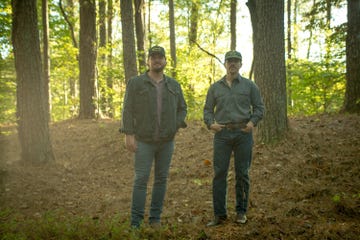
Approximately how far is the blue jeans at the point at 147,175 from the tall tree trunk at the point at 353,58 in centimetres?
770

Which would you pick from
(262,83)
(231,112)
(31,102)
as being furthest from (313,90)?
(31,102)

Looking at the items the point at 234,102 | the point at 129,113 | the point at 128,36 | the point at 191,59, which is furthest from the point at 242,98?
the point at 191,59

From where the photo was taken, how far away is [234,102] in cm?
470

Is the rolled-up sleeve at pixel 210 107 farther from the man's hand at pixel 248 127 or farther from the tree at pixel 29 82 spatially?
the tree at pixel 29 82

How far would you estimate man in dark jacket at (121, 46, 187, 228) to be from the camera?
4328 mm

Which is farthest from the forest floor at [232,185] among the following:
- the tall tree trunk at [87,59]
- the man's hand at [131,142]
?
the tall tree trunk at [87,59]

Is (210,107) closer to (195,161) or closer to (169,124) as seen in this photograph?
(169,124)

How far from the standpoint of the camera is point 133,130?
437 centimetres

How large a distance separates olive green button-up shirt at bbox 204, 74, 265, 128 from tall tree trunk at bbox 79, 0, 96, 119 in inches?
404

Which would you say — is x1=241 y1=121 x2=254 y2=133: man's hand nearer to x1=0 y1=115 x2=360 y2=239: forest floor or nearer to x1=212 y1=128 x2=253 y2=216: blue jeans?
x1=212 y1=128 x2=253 y2=216: blue jeans

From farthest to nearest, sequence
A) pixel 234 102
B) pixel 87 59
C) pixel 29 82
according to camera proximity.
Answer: pixel 87 59, pixel 29 82, pixel 234 102

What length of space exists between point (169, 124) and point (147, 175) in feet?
2.55

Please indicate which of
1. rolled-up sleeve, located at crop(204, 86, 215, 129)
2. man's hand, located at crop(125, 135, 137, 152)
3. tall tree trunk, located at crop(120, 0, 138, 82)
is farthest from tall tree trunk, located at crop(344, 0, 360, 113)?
man's hand, located at crop(125, 135, 137, 152)

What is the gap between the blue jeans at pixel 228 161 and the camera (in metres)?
4.68
